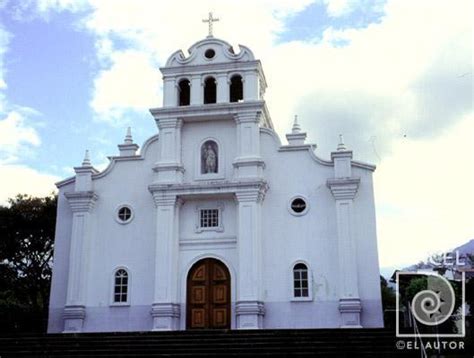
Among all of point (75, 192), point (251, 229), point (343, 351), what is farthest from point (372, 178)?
point (75, 192)

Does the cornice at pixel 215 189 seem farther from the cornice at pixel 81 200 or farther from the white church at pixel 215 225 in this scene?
the cornice at pixel 81 200

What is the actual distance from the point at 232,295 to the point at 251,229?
252 cm

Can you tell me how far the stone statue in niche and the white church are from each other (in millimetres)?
40

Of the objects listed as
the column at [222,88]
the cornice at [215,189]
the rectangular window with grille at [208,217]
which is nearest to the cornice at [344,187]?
the cornice at [215,189]

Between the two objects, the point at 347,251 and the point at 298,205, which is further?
the point at 298,205

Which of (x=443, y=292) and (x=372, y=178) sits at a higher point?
(x=372, y=178)

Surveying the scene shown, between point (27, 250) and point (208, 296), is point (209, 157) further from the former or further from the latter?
point (27, 250)

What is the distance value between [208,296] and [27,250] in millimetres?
14300

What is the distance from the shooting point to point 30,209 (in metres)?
33.1

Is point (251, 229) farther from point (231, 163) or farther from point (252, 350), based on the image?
point (252, 350)

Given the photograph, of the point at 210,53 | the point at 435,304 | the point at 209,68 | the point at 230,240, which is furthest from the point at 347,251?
the point at 210,53

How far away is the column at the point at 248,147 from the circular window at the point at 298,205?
156 centimetres

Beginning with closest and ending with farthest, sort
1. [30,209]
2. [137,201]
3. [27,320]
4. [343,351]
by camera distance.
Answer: [343,351] → [137,201] → [27,320] → [30,209]

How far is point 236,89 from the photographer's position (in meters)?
26.2
